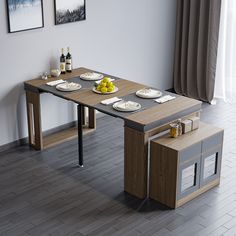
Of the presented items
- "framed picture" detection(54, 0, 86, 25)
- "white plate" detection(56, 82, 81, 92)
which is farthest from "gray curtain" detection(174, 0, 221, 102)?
"white plate" detection(56, 82, 81, 92)

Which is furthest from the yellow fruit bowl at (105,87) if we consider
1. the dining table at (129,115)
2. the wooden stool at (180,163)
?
the wooden stool at (180,163)

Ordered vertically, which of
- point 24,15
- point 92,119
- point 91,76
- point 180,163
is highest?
point 24,15

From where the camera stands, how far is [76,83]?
16.9ft

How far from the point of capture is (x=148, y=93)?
15.9ft

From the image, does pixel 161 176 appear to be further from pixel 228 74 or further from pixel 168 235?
pixel 228 74

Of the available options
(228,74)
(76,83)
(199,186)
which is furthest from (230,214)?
(228,74)

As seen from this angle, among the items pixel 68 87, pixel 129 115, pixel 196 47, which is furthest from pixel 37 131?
pixel 196 47

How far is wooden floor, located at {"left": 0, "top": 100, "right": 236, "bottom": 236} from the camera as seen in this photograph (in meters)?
4.04

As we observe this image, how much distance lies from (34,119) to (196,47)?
2376 millimetres

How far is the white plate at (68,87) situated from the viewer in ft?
16.2

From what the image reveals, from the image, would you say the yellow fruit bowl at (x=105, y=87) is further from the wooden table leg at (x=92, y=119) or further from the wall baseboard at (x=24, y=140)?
the wall baseboard at (x=24, y=140)

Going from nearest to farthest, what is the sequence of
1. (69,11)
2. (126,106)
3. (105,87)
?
(126,106)
(105,87)
(69,11)

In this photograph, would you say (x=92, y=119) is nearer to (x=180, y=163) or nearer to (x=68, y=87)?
(x=68, y=87)

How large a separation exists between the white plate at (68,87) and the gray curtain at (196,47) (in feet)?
6.64
